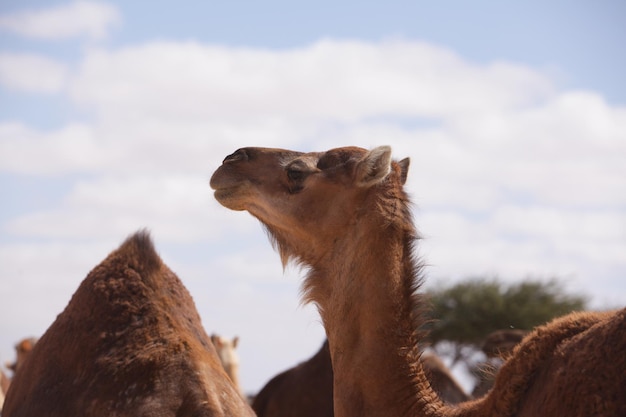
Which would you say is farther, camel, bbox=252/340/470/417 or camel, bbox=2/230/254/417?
camel, bbox=252/340/470/417

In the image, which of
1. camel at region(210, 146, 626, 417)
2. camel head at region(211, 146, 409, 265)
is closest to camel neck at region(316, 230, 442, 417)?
camel at region(210, 146, 626, 417)

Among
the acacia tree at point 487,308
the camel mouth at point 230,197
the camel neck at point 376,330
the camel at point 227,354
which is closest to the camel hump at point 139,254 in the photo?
the camel mouth at point 230,197

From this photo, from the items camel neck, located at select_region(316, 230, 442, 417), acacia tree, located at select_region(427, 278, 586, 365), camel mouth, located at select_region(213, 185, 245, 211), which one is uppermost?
acacia tree, located at select_region(427, 278, 586, 365)

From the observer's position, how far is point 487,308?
24.5 m

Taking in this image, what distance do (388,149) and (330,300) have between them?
2.60ft

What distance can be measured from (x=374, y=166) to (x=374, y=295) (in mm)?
654

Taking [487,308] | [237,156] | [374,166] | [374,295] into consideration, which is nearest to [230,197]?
[237,156]

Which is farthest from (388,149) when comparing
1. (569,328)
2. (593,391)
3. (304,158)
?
(593,391)

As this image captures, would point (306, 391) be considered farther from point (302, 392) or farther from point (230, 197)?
point (230, 197)

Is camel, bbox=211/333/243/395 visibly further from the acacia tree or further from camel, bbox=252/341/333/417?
the acacia tree

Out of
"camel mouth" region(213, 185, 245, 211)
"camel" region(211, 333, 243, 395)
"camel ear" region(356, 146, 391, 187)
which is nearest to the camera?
"camel ear" region(356, 146, 391, 187)

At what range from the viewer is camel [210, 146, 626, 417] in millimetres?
3822

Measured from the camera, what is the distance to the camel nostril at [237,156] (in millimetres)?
5316

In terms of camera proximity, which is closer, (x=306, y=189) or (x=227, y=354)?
(x=306, y=189)
